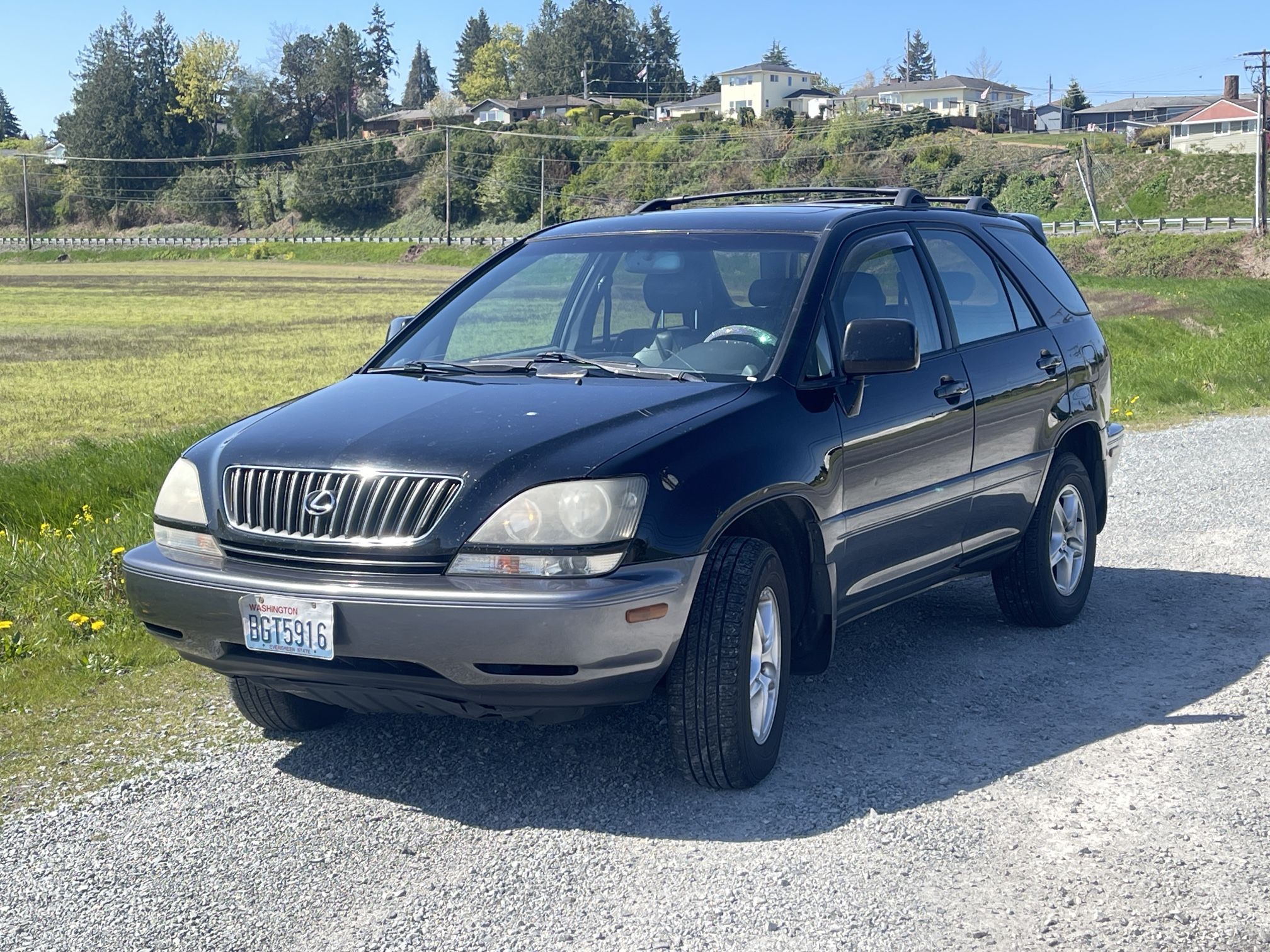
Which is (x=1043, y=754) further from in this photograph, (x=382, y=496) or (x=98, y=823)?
(x=98, y=823)

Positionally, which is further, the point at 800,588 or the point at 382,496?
the point at 800,588

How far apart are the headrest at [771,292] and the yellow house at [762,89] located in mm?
143463

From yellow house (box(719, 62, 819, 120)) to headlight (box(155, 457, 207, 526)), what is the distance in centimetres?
14441

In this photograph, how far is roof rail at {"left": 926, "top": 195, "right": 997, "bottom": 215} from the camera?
681 centimetres

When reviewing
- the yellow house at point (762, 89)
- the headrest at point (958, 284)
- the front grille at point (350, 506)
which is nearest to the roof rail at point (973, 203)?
the headrest at point (958, 284)

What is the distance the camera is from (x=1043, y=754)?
4.93 meters

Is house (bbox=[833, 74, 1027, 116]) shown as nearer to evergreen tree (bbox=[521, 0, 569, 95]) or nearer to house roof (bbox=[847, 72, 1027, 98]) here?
house roof (bbox=[847, 72, 1027, 98])

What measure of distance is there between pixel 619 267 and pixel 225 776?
2.42m

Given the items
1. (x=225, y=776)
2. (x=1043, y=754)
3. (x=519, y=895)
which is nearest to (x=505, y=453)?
(x=519, y=895)

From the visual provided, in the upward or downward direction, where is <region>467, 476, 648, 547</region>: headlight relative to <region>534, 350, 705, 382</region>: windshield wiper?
downward

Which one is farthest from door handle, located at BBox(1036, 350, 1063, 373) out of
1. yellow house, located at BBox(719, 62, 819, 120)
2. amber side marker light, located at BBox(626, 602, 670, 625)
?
yellow house, located at BBox(719, 62, 819, 120)

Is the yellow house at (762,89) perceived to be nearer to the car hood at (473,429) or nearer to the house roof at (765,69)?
the house roof at (765,69)

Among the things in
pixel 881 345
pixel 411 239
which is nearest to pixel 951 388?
pixel 881 345

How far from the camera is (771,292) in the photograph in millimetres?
5355
